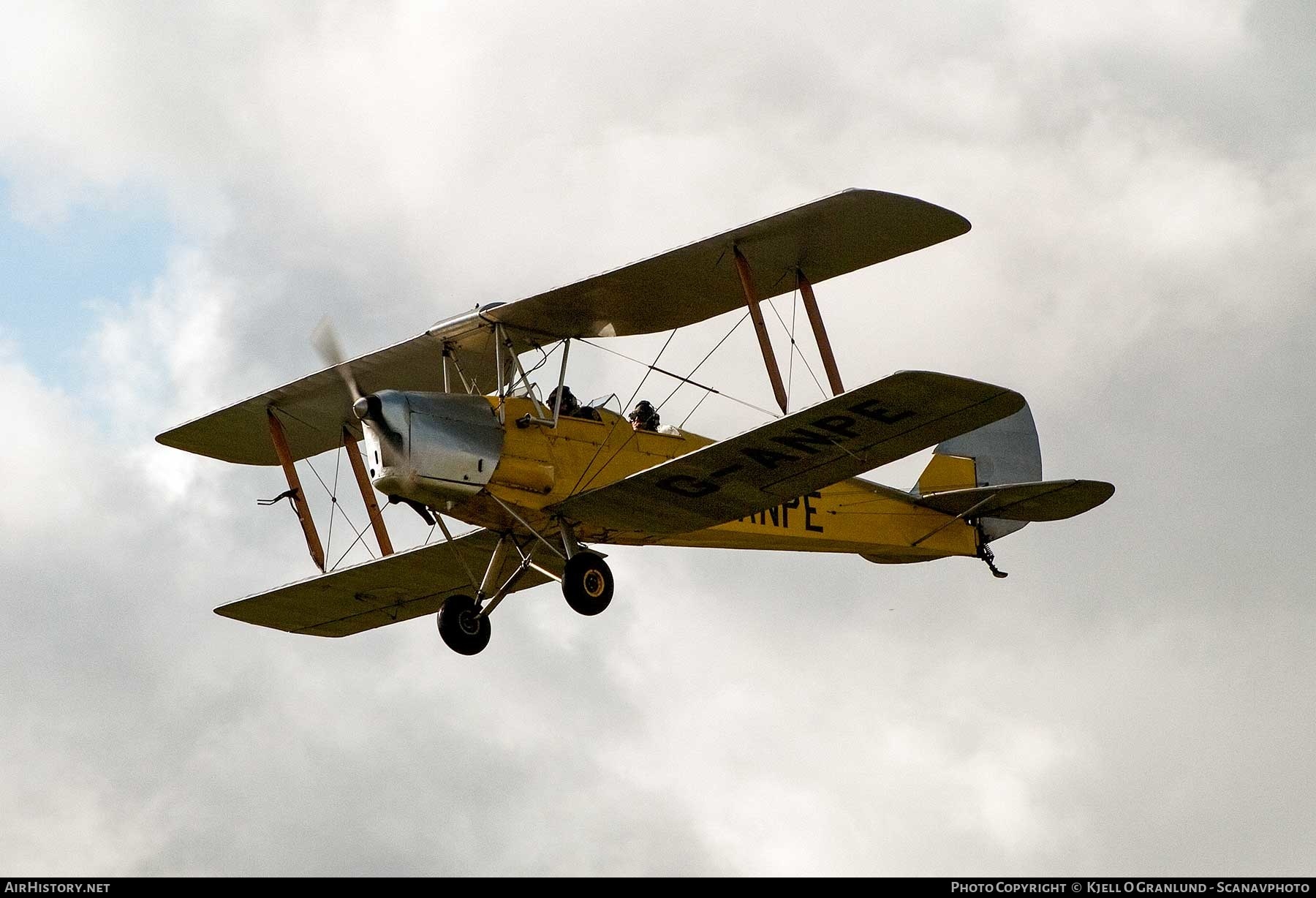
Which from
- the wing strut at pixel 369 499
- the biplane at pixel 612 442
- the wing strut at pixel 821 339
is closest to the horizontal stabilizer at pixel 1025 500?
the biplane at pixel 612 442

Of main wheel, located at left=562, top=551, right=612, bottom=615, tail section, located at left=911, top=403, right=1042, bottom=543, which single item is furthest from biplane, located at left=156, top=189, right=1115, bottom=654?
tail section, located at left=911, top=403, right=1042, bottom=543

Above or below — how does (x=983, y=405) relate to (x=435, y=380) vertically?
below

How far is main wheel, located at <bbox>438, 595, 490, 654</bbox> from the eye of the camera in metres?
17.5

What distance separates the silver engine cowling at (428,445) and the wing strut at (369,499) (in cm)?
313

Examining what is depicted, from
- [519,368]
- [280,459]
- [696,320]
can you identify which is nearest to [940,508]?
[696,320]

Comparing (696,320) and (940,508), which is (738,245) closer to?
(696,320)

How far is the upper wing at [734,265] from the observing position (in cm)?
1673

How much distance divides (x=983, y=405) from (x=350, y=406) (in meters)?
7.42

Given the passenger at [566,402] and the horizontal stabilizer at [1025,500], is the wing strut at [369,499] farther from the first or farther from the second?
the horizontal stabilizer at [1025,500]

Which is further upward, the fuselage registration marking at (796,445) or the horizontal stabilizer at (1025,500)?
the horizontal stabilizer at (1025,500)

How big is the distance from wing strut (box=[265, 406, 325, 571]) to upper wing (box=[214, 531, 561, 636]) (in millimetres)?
390

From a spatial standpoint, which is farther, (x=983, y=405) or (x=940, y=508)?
(x=940, y=508)

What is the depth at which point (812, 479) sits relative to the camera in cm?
1683

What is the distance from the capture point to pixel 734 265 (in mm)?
17312
